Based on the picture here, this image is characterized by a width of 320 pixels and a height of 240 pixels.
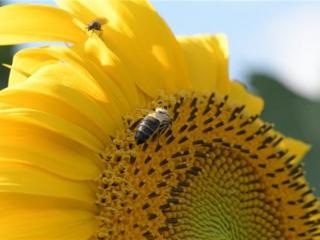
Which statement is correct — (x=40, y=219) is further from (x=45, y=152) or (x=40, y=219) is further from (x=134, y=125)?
(x=134, y=125)

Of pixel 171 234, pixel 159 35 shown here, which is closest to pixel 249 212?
pixel 171 234

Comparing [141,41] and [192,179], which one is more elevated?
[141,41]

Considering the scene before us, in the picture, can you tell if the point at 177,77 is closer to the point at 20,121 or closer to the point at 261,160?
the point at 261,160

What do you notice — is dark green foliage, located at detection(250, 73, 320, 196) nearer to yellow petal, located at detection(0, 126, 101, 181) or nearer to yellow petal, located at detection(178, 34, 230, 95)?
yellow petal, located at detection(178, 34, 230, 95)

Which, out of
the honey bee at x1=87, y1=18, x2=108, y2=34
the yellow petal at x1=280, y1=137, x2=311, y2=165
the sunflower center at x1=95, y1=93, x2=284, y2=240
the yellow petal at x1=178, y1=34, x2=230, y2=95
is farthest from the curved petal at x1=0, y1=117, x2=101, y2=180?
the yellow petal at x1=280, y1=137, x2=311, y2=165

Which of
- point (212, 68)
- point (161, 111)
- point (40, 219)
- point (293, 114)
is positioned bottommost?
point (40, 219)

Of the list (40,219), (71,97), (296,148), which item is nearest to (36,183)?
(40,219)

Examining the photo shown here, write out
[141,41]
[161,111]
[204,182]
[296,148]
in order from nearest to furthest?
1. [161,111]
2. [204,182]
3. [141,41]
4. [296,148]
